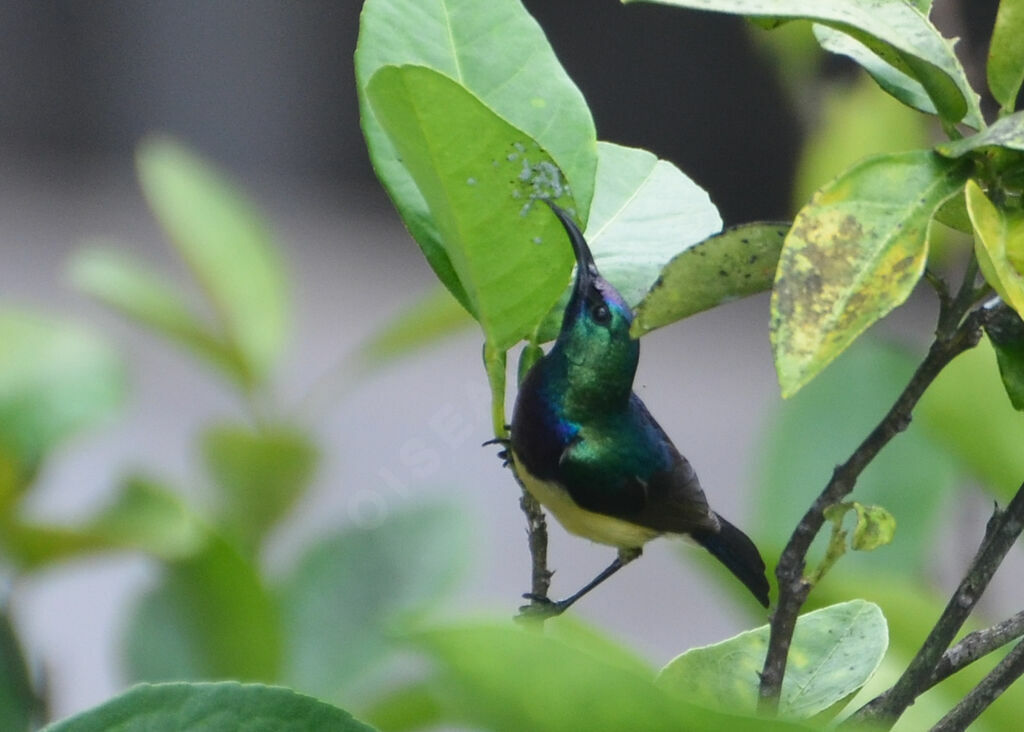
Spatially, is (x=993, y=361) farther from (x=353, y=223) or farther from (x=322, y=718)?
(x=353, y=223)

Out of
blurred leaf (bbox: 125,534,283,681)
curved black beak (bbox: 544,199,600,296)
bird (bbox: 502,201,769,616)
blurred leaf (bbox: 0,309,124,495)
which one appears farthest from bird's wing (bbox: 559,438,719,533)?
blurred leaf (bbox: 0,309,124,495)

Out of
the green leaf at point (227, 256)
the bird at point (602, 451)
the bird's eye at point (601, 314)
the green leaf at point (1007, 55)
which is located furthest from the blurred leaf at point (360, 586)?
the green leaf at point (1007, 55)

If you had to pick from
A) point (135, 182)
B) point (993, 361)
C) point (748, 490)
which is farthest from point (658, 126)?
point (993, 361)

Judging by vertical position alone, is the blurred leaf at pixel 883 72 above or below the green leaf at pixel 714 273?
above

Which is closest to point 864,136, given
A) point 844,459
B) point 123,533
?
point 844,459

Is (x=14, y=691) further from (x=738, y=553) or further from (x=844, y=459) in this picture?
(x=844, y=459)

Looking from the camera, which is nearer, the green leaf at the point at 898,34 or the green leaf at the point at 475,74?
the green leaf at the point at 898,34

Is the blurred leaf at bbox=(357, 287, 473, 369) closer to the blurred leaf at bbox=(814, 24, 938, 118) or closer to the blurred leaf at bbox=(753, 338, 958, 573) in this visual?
the blurred leaf at bbox=(753, 338, 958, 573)

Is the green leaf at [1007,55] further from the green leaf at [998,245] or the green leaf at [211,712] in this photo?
the green leaf at [211,712]
